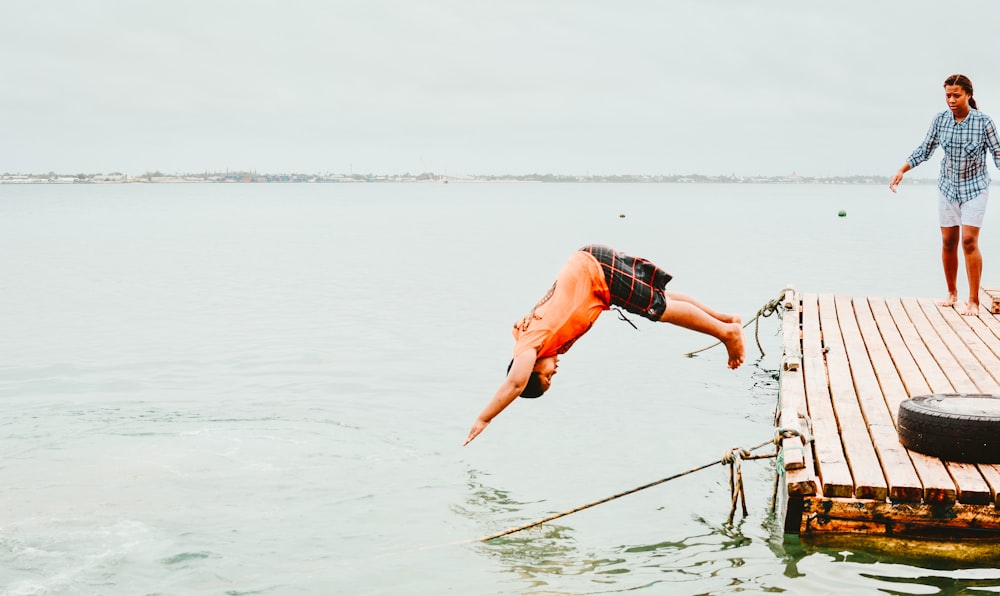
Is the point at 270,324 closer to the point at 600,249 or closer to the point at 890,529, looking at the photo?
the point at 600,249

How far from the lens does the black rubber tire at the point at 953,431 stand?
609 centimetres

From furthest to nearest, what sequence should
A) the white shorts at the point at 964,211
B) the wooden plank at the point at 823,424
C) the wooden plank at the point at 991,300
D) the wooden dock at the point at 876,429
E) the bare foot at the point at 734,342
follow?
the wooden plank at the point at 991,300 → the white shorts at the point at 964,211 → the bare foot at the point at 734,342 → the wooden plank at the point at 823,424 → the wooden dock at the point at 876,429

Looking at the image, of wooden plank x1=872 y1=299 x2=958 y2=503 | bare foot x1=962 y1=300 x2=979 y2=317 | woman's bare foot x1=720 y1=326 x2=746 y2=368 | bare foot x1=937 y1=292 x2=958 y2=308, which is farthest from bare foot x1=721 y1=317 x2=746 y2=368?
bare foot x1=937 y1=292 x2=958 y2=308

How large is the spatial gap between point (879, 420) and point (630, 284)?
220 cm

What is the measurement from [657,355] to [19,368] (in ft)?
37.4

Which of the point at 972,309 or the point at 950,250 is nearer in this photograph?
the point at 950,250

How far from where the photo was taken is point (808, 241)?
180 ft

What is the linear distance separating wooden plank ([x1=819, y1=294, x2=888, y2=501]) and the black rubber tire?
0.32m

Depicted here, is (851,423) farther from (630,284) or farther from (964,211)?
(964,211)

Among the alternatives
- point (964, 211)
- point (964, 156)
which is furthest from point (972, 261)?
point (964, 156)

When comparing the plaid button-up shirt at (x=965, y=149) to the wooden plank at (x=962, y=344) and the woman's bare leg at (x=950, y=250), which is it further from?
the wooden plank at (x=962, y=344)

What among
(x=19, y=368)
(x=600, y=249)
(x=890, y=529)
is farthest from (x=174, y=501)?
(x=19, y=368)

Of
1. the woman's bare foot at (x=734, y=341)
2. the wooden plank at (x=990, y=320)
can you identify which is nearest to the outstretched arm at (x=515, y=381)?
the woman's bare foot at (x=734, y=341)

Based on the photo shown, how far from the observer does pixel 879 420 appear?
723 centimetres
